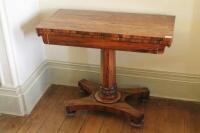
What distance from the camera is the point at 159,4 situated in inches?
71.4

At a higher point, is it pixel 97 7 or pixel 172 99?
pixel 97 7

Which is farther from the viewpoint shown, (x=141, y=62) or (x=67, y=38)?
(x=141, y=62)

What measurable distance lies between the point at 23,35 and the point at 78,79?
1.86 ft

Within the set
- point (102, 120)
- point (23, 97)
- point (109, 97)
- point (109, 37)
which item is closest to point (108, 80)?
point (109, 97)

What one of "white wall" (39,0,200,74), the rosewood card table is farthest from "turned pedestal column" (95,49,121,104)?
"white wall" (39,0,200,74)

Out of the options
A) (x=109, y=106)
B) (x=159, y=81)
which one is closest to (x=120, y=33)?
(x=109, y=106)

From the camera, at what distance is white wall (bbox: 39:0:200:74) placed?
71.2 inches

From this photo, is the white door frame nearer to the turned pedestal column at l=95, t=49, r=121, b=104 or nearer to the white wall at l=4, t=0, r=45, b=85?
the white wall at l=4, t=0, r=45, b=85

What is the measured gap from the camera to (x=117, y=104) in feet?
6.11

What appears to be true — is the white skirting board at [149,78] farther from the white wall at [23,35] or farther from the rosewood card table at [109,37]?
the white wall at [23,35]

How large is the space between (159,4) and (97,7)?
39 centimetres

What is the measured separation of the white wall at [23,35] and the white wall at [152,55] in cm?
12

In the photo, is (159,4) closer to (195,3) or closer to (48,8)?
(195,3)

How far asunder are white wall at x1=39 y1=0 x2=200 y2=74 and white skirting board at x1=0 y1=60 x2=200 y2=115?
5cm
